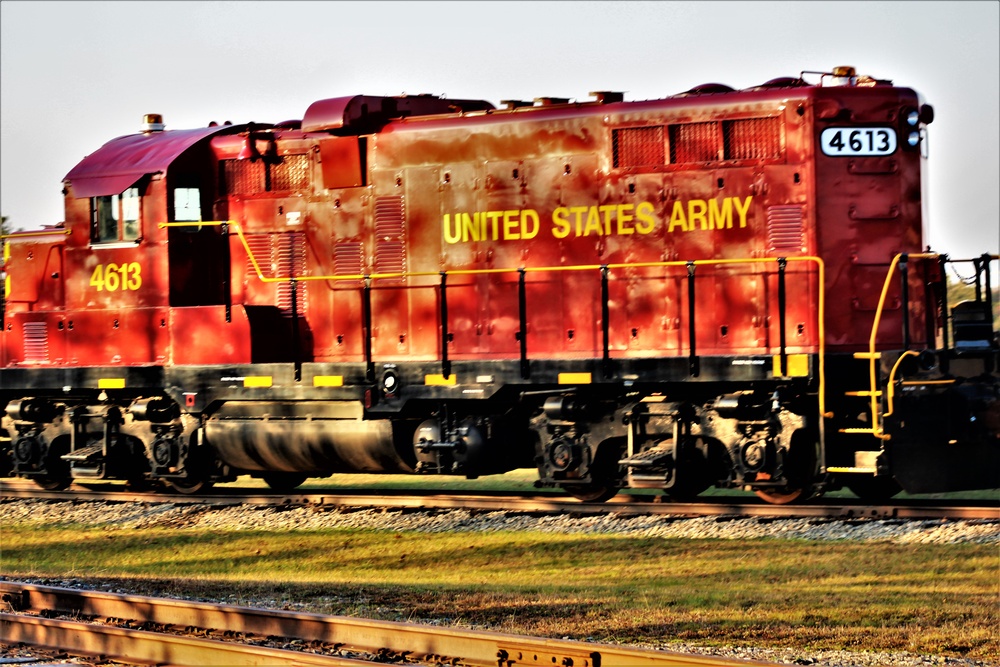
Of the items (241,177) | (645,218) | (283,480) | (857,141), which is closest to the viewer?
(857,141)

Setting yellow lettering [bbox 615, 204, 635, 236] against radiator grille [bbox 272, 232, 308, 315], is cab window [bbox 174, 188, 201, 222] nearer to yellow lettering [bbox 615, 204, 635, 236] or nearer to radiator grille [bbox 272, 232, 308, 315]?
radiator grille [bbox 272, 232, 308, 315]

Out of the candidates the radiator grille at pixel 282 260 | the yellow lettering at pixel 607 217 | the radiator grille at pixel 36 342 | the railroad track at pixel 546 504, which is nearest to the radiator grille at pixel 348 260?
the radiator grille at pixel 282 260

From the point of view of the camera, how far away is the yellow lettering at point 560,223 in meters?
12.8

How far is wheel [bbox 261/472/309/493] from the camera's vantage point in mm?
15859

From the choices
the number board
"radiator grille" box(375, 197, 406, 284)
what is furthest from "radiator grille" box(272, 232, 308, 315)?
the number board

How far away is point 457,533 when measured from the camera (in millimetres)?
12219

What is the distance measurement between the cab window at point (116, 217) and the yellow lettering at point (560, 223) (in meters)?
4.77

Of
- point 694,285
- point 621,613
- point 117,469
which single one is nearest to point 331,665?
point 621,613

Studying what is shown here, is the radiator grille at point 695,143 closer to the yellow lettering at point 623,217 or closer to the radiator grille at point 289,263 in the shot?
the yellow lettering at point 623,217

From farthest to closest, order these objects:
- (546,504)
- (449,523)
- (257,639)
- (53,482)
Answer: (53,482) < (546,504) < (449,523) < (257,639)

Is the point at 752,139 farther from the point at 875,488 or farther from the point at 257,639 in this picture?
the point at 257,639

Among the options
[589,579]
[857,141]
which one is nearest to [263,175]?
[857,141]

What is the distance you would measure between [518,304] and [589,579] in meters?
3.74

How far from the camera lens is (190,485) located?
14922 mm
